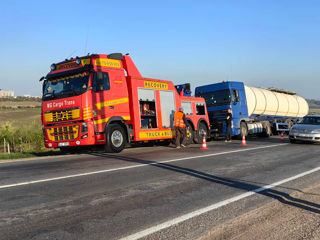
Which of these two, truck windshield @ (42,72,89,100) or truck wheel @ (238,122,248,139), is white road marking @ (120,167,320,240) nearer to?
truck windshield @ (42,72,89,100)

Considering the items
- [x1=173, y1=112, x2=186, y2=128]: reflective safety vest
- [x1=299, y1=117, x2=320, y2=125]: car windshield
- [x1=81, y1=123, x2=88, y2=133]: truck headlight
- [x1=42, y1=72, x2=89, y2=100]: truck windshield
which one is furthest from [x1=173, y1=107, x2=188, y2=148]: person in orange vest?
[x1=299, y1=117, x2=320, y2=125]: car windshield

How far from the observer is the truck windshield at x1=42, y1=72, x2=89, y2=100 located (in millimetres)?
11227

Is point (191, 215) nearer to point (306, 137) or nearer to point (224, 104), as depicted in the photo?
point (306, 137)

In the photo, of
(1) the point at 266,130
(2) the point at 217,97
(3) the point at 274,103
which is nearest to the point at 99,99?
(2) the point at 217,97

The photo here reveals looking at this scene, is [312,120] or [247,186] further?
[312,120]

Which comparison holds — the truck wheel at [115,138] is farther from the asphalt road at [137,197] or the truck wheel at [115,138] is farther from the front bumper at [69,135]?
the asphalt road at [137,197]

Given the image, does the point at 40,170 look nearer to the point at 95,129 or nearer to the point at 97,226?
the point at 95,129

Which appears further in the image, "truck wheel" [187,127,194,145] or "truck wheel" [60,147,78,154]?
"truck wheel" [187,127,194,145]

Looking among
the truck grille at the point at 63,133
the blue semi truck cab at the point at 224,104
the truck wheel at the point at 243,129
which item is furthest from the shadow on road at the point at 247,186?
the truck wheel at the point at 243,129

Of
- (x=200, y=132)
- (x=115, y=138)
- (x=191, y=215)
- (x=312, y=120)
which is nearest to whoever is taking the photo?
(x=191, y=215)

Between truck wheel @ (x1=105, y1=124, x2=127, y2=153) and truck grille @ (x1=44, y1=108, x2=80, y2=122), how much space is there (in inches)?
52.2

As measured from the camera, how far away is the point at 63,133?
11383 millimetres

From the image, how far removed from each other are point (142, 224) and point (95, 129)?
7714 millimetres

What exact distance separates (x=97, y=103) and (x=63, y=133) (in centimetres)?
159
